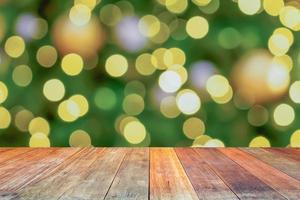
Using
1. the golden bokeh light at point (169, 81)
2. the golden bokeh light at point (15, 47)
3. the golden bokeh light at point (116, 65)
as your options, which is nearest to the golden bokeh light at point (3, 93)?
the golden bokeh light at point (15, 47)

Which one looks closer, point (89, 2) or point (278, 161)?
point (278, 161)

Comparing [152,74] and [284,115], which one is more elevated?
[152,74]

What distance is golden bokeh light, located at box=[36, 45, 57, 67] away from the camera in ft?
6.93

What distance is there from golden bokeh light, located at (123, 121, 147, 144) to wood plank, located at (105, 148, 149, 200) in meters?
0.35

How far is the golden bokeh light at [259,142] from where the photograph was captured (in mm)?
2094

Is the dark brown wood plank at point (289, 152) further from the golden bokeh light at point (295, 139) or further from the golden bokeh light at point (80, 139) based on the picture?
the golden bokeh light at point (80, 139)

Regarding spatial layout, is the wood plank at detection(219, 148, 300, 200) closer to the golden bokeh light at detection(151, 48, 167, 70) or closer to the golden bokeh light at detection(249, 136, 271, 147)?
the golden bokeh light at detection(249, 136, 271, 147)

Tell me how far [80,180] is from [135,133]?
876 mm

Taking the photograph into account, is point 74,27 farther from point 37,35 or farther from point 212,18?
point 212,18

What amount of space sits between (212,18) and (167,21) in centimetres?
20

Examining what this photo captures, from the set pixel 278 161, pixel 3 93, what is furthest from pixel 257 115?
pixel 3 93

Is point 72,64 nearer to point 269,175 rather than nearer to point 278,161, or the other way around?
point 278,161

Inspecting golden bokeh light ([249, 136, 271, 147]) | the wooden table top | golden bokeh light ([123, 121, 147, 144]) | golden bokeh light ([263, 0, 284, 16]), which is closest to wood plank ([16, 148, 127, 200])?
the wooden table top

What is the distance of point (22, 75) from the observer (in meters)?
2.11
